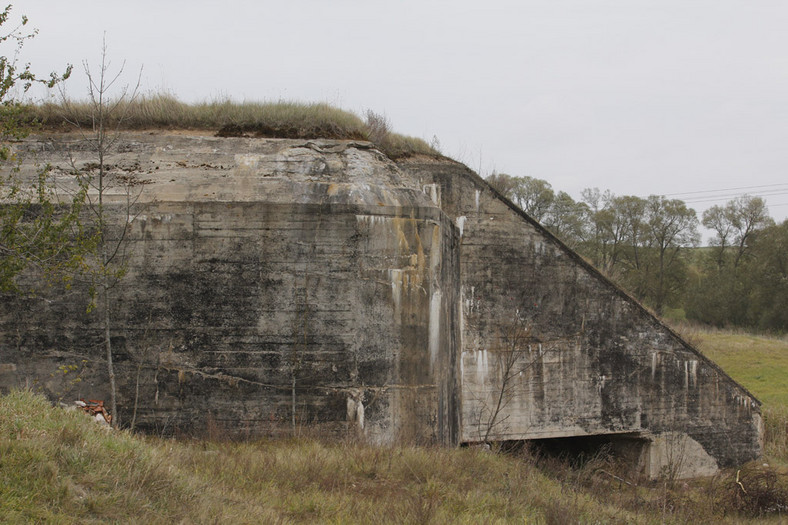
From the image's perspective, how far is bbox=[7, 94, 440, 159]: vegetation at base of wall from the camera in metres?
7.88

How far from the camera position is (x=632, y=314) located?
963 cm

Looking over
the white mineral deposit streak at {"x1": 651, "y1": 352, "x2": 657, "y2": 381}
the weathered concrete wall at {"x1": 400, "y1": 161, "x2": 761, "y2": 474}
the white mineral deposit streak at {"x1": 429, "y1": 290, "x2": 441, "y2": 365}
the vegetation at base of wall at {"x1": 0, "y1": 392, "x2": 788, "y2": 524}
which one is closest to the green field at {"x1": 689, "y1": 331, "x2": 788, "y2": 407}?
the weathered concrete wall at {"x1": 400, "y1": 161, "x2": 761, "y2": 474}

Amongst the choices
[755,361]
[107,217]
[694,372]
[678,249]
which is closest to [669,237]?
[678,249]

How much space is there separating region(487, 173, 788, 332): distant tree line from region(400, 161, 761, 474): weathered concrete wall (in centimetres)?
2145

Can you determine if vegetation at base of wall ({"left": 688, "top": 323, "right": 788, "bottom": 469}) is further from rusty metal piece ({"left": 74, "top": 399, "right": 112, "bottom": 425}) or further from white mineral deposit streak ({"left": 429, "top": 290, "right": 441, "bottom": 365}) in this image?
rusty metal piece ({"left": 74, "top": 399, "right": 112, "bottom": 425})

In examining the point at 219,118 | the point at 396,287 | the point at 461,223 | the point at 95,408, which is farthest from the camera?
the point at 461,223

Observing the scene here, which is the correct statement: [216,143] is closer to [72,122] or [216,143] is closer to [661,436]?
[72,122]

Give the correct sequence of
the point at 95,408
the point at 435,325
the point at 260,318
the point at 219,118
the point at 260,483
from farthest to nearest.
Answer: the point at 219,118
the point at 435,325
the point at 260,318
the point at 95,408
the point at 260,483

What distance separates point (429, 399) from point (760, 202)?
1424 inches

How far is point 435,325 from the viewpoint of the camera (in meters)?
7.23

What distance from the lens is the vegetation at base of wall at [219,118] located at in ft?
25.9

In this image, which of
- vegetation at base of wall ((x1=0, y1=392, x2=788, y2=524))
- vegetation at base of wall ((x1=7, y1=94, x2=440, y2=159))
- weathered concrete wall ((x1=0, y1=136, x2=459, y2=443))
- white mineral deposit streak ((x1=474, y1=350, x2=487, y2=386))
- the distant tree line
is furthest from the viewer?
the distant tree line

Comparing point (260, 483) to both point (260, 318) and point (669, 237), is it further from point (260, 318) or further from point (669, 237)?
point (669, 237)

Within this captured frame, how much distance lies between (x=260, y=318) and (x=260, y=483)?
230 centimetres
